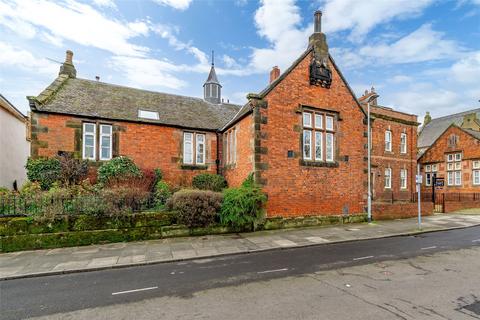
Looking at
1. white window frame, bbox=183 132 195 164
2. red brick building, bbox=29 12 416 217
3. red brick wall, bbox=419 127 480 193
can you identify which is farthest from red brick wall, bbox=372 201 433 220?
red brick wall, bbox=419 127 480 193

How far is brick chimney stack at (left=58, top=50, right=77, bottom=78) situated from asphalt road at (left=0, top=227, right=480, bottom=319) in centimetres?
1628

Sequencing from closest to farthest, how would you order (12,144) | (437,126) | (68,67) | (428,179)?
(68,67) → (12,144) → (428,179) → (437,126)

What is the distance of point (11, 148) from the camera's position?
1869 cm

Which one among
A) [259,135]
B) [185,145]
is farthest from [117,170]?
[259,135]

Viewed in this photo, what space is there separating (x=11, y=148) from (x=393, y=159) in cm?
3278

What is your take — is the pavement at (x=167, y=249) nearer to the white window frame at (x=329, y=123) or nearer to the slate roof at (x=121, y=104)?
the white window frame at (x=329, y=123)

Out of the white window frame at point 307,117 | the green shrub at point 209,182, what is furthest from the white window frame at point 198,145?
the white window frame at point 307,117

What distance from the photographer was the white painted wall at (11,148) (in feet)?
56.5

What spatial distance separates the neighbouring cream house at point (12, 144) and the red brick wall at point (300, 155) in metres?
18.4

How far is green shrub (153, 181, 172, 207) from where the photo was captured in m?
12.2

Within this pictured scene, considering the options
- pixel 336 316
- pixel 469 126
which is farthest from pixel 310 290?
pixel 469 126

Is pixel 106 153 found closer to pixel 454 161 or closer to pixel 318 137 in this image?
pixel 318 137

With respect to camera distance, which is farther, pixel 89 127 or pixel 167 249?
pixel 89 127

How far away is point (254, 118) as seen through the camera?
1236cm
